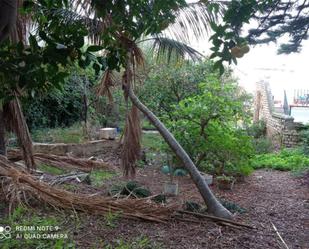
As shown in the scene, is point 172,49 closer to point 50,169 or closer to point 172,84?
point 50,169

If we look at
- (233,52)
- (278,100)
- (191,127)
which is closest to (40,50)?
(233,52)

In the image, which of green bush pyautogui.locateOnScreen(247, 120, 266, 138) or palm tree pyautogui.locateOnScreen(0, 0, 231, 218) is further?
green bush pyautogui.locateOnScreen(247, 120, 266, 138)

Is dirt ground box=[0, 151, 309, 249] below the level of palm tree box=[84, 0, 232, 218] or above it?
below

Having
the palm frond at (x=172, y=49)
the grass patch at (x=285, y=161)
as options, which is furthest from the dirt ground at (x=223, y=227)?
the palm frond at (x=172, y=49)

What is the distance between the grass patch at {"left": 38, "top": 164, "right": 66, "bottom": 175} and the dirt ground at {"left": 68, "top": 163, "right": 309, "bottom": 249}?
1270mm

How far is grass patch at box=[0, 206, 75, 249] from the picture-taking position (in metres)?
2.64

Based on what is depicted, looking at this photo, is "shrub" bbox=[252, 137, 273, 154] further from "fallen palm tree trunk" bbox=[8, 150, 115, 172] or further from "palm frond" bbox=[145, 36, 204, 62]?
"palm frond" bbox=[145, 36, 204, 62]

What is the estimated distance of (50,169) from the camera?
18.2 ft

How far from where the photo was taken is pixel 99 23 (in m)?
3.88

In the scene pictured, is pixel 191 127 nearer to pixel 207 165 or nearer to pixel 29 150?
pixel 207 165

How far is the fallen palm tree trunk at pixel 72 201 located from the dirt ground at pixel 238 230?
0.39ft

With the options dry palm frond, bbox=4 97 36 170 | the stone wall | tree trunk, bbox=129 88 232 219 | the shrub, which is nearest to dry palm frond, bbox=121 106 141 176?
tree trunk, bbox=129 88 232 219

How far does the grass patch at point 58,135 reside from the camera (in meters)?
7.83

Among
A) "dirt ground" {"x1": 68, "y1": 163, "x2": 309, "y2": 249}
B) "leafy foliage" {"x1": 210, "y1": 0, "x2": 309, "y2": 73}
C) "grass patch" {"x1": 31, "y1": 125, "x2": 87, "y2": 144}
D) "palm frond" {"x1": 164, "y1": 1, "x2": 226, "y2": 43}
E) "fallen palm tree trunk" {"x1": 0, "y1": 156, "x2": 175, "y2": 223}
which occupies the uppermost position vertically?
"palm frond" {"x1": 164, "y1": 1, "x2": 226, "y2": 43}
